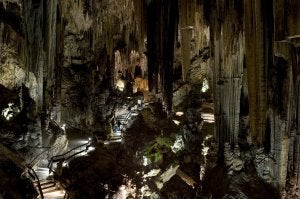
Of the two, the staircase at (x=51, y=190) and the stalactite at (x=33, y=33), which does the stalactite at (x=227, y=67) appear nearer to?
the staircase at (x=51, y=190)

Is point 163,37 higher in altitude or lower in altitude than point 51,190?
higher

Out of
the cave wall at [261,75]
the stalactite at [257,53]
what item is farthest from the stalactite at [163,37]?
the stalactite at [257,53]

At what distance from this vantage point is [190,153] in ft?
43.4

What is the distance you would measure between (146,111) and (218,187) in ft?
32.1

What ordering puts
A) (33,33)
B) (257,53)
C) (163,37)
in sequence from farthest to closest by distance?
(33,33)
(163,37)
(257,53)

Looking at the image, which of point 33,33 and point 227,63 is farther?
point 33,33

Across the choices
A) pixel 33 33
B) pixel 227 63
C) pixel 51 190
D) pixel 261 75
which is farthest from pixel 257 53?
pixel 33 33

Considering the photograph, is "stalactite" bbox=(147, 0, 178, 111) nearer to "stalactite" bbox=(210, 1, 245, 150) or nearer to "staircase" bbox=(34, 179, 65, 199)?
"stalactite" bbox=(210, 1, 245, 150)

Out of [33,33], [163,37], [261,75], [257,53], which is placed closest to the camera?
[257,53]

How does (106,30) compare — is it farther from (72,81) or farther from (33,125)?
(33,125)

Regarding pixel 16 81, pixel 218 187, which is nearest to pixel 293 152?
pixel 218 187

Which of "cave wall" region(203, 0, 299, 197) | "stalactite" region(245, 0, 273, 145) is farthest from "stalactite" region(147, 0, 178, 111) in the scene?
"stalactite" region(245, 0, 273, 145)

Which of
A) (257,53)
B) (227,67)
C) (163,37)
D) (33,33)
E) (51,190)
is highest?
(33,33)

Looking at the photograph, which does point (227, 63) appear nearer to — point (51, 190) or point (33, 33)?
point (51, 190)
